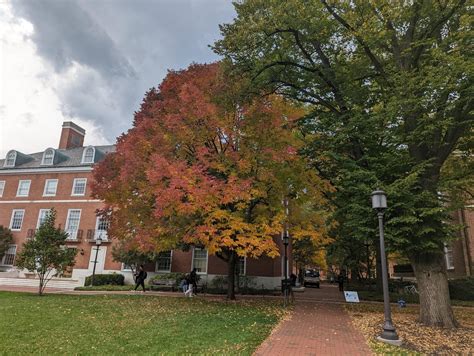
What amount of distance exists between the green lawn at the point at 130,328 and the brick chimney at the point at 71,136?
90.6ft

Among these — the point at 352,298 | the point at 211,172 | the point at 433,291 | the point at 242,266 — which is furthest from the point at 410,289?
the point at 211,172

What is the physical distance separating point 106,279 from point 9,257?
1315 cm

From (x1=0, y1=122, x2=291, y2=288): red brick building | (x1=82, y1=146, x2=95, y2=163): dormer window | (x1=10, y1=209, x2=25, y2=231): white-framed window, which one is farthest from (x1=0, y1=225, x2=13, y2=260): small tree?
(x1=82, y1=146, x2=95, y2=163): dormer window

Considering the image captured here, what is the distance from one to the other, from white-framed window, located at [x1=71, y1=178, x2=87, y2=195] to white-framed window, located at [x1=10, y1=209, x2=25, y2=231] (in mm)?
5980

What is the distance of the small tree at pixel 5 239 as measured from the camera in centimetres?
3048

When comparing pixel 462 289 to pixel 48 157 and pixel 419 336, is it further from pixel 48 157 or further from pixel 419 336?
pixel 48 157

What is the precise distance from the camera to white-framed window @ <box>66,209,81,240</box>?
99.8ft

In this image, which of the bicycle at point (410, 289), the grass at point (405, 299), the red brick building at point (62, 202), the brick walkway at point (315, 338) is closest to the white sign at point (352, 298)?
the brick walkway at point (315, 338)

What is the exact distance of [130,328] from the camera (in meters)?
9.02

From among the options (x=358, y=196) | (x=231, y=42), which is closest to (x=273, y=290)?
(x=358, y=196)

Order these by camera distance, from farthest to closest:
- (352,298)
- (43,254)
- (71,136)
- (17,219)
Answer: (71,136)
(17,219)
(43,254)
(352,298)

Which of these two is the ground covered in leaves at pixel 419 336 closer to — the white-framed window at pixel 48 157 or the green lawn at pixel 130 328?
the green lawn at pixel 130 328

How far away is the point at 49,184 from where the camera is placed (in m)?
32.8

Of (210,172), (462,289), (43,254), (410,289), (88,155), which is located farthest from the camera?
(88,155)
